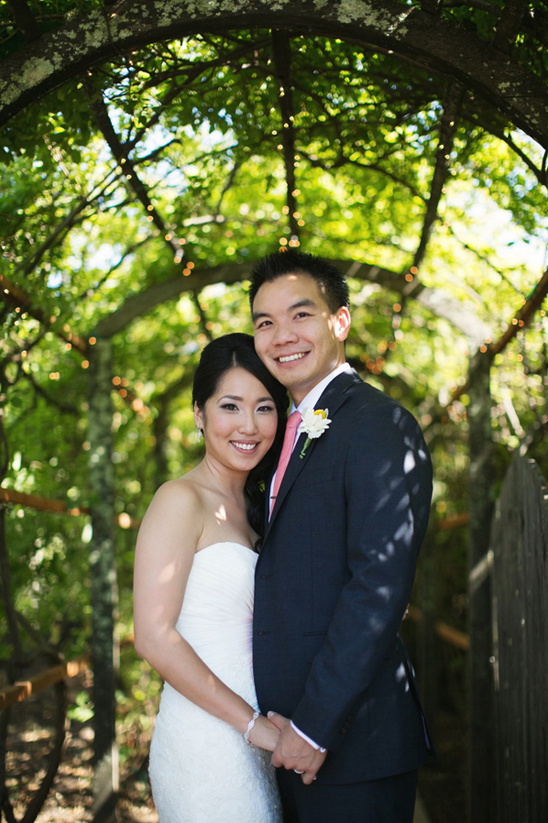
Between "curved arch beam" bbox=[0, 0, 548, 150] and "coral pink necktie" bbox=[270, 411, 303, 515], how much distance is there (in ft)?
3.60

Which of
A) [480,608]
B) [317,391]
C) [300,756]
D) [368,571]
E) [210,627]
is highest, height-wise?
[317,391]

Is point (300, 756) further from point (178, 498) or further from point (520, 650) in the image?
point (520, 650)

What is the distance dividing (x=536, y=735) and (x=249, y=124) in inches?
104

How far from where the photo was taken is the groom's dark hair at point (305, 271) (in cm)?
247

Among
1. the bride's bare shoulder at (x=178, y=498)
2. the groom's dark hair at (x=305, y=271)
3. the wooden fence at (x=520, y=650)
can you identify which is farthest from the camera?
the wooden fence at (x=520, y=650)

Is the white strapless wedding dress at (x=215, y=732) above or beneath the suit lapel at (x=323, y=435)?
beneath

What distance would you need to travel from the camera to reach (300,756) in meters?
1.94

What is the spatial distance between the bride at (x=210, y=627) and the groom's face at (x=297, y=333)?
0.18 meters

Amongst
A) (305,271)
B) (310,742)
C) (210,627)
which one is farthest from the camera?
(305,271)

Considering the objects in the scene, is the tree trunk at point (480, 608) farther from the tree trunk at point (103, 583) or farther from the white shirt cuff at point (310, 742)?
the white shirt cuff at point (310, 742)

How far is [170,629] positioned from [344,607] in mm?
577

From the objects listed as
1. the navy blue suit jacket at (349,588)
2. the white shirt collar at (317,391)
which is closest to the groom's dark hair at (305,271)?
the white shirt collar at (317,391)

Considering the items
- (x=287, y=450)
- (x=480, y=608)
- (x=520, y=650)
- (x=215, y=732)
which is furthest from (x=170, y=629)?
(x=480, y=608)

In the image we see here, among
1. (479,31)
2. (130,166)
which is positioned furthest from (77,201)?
(479,31)
